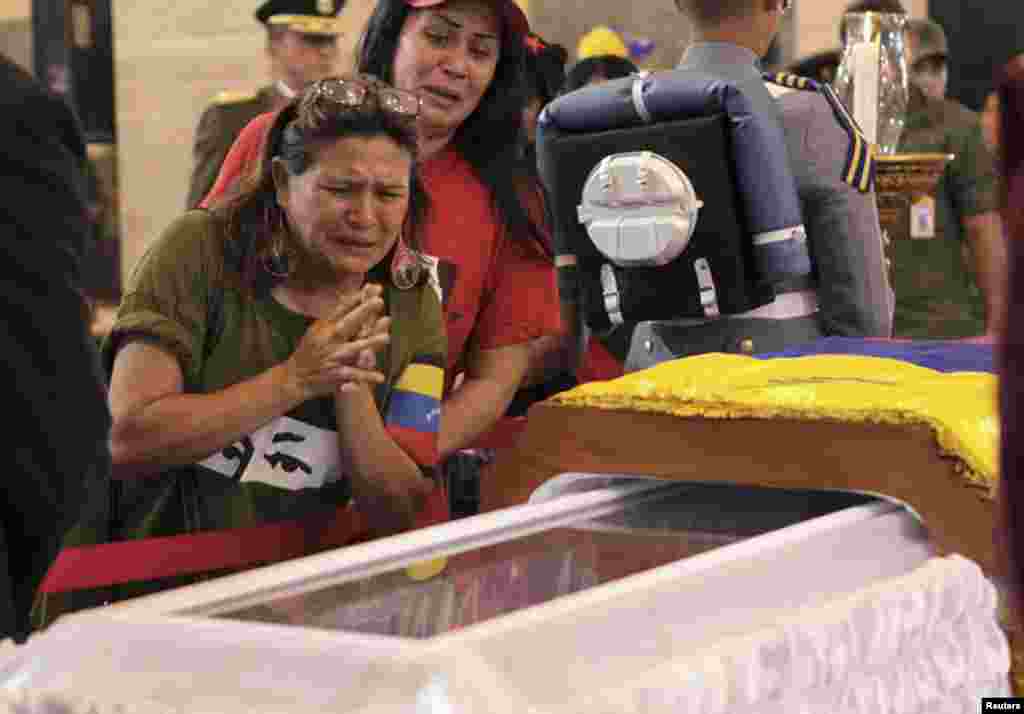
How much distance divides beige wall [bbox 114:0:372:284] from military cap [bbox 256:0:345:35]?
2163mm

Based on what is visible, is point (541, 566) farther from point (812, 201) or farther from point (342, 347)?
point (812, 201)

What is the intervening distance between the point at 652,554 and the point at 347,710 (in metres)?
0.59

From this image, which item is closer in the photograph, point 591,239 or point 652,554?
point 652,554

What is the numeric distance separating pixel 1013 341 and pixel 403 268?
1603 mm

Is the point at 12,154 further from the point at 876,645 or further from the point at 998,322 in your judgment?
the point at 876,645

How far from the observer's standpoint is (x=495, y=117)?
284 centimetres

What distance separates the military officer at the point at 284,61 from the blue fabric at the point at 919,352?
2.81 meters

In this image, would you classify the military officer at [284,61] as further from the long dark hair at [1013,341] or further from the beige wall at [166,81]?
the long dark hair at [1013,341]

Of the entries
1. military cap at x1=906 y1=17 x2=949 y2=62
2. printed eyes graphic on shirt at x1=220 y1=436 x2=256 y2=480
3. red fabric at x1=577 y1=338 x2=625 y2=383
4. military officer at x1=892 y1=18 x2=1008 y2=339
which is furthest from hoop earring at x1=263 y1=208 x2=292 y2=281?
military cap at x1=906 y1=17 x2=949 y2=62

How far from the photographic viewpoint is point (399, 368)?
92.9 inches

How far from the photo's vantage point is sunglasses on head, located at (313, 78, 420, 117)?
232cm

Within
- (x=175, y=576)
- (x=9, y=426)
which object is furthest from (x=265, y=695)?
(x=175, y=576)

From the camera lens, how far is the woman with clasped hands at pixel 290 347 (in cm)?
219

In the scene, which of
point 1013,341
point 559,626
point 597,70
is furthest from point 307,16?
point 1013,341
